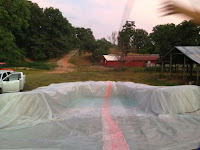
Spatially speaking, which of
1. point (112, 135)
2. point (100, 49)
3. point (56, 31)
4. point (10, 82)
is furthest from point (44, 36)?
point (112, 135)

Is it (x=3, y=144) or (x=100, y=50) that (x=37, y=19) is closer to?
(x=100, y=50)

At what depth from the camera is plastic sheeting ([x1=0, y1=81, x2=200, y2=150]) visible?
4.12 metres

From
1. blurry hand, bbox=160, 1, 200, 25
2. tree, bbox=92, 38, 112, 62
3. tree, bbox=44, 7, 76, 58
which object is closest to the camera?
blurry hand, bbox=160, 1, 200, 25

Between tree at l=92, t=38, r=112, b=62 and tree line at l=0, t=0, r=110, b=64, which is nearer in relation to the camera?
tree line at l=0, t=0, r=110, b=64

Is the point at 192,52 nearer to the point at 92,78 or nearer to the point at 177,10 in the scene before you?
the point at 92,78

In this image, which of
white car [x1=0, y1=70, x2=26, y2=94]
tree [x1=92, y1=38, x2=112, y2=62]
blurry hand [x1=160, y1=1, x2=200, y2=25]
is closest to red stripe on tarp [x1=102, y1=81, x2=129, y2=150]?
blurry hand [x1=160, y1=1, x2=200, y2=25]

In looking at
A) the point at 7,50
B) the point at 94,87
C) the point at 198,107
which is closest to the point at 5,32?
the point at 7,50

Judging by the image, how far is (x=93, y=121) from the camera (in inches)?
224

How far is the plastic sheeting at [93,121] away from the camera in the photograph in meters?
4.12

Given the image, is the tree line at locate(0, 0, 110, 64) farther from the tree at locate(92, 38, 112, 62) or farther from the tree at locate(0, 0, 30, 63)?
the tree at locate(0, 0, 30, 63)

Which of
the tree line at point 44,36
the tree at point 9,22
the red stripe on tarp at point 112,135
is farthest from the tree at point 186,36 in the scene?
the tree line at point 44,36

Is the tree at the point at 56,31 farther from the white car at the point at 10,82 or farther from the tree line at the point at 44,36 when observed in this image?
the white car at the point at 10,82

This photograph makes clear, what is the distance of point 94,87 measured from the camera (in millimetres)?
10117

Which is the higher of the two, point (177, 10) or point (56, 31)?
point (56, 31)
